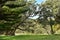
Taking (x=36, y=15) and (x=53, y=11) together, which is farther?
(x=36, y=15)

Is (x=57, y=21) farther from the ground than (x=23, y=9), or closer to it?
closer to it

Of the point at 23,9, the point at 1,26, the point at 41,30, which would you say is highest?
the point at 23,9

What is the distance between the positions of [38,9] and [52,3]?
3366mm

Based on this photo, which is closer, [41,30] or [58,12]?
[58,12]

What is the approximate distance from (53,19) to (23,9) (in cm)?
958

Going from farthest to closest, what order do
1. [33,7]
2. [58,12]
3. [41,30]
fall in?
[41,30]
[33,7]
[58,12]

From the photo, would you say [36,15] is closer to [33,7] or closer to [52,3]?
[33,7]

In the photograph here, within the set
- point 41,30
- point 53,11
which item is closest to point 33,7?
point 53,11

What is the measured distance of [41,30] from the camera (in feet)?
126

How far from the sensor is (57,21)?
32.9m

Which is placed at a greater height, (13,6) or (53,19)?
(13,6)

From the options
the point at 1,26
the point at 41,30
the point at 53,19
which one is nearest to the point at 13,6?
the point at 1,26

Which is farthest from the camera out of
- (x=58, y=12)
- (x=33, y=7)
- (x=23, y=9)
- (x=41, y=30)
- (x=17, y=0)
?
(x=41, y=30)

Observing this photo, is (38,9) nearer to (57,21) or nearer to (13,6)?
(57,21)
